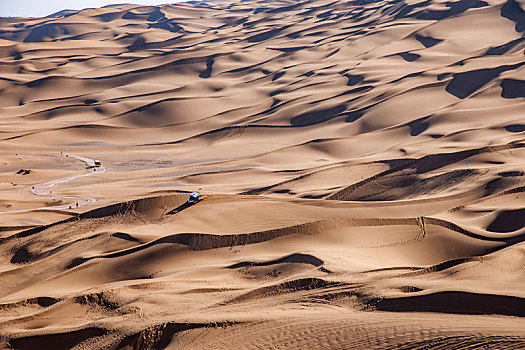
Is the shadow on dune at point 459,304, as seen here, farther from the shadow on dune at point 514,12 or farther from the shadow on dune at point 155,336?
the shadow on dune at point 514,12

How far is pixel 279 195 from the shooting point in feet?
71.1

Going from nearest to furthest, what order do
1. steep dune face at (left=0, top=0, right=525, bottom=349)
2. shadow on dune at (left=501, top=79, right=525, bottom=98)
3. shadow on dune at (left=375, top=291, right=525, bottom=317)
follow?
shadow on dune at (left=375, top=291, right=525, bottom=317) < steep dune face at (left=0, top=0, right=525, bottom=349) < shadow on dune at (left=501, top=79, right=525, bottom=98)

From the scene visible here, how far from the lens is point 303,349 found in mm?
7820

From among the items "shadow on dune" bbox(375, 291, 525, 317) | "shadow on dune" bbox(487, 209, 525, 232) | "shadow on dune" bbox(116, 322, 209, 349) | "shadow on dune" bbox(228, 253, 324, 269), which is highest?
"shadow on dune" bbox(375, 291, 525, 317)

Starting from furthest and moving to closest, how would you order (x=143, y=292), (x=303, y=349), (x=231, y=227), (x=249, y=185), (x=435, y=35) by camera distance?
(x=435, y=35) < (x=249, y=185) < (x=231, y=227) < (x=143, y=292) < (x=303, y=349)

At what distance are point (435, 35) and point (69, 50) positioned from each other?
43.5 metres

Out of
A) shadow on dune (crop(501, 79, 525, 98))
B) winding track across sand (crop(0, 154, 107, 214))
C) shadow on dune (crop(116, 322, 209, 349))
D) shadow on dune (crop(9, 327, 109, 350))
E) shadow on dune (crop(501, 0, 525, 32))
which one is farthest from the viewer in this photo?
shadow on dune (crop(501, 0, 525, 32))

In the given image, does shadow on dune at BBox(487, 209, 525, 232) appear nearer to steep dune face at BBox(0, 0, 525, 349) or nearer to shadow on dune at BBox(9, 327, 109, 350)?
steep dune face at BBox(0, 0, 525, 349)

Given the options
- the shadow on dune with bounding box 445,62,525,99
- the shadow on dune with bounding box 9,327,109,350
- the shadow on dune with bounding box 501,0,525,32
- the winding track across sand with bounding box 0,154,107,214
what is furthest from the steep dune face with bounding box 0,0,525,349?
the winding track across sand with bounding box 0,154,107,214

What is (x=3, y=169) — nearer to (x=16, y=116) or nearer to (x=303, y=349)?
(x=16, y=116)

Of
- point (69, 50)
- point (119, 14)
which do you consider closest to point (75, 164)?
point (69, 50)

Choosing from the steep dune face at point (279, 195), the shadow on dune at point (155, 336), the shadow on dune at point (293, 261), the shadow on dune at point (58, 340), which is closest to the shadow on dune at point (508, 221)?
the steep dune face at point (279, 195)

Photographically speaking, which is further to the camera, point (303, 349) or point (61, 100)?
point (61, 100)

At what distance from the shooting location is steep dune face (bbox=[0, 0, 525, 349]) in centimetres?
898
